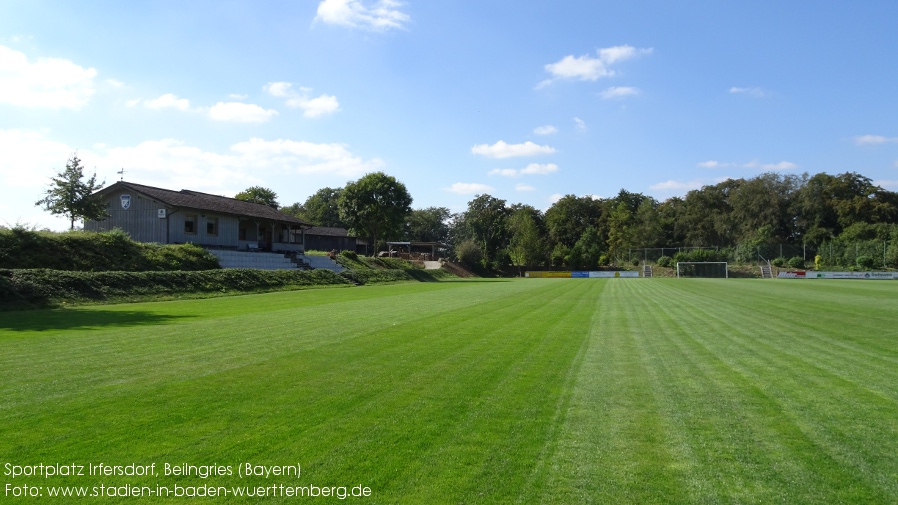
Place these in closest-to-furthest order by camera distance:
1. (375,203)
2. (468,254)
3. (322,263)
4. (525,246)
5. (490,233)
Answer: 1. (322,263)
2. (375,203)
3. (468,254)
4. (525,246)
5. (490,233)

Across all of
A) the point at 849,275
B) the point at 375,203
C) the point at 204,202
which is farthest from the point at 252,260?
the point at 849,275

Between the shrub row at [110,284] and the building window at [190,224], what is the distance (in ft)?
33.6

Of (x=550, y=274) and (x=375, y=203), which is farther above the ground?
(x=375, y=203)

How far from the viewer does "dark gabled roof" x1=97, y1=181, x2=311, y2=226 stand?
38.4m

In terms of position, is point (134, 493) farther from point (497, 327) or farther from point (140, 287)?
point (140, 287)

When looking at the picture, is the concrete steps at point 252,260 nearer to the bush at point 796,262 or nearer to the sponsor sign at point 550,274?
the sponsor sign at point 550,274

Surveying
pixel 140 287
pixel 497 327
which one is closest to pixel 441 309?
pixel 497 327

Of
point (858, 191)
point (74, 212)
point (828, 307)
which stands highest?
point (858, 191)

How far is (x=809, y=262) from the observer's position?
72500 millimetres

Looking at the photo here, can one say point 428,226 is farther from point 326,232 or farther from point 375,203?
point 375,203

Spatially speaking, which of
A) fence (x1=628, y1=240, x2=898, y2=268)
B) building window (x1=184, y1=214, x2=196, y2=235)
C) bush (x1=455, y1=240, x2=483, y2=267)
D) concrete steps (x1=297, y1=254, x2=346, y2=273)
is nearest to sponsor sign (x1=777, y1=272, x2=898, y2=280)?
fence (x1=628, y1=240, x2=898, y2=268)

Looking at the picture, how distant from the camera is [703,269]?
72625mm

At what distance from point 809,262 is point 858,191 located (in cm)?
1978

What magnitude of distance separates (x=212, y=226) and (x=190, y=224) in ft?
6.17
